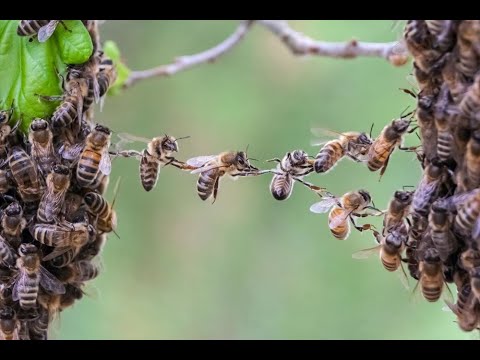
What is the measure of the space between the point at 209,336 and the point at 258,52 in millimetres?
4389

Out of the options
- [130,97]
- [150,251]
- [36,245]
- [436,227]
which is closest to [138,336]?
[150,251]

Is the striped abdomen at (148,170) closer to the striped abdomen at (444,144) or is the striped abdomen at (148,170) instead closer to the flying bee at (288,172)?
the flying bee at (288,172)

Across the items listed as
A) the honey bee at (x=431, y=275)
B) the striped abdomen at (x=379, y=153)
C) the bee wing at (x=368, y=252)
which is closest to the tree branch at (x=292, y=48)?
the striped abdomen at (x=379, y=153)

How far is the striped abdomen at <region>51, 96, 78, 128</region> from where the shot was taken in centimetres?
382

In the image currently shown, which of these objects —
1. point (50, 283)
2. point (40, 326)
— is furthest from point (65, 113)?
point (40, 326)

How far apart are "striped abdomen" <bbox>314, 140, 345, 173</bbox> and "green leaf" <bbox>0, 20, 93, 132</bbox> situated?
1310mm

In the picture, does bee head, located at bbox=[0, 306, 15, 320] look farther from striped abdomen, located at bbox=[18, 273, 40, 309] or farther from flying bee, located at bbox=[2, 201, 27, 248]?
flying bee, located at bbox=[2, 201, 27, 248]

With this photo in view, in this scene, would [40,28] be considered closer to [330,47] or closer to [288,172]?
[288,172]

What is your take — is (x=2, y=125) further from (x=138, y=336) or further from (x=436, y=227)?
(x=138, y=336)

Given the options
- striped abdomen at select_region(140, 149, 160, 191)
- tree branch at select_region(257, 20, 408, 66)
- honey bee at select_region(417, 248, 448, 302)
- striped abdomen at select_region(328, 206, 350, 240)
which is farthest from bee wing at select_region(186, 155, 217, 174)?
tree branch at select_region(257, 20, 408, 66)

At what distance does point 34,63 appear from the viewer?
3.94 meters

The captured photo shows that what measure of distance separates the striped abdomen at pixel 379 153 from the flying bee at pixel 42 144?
1.60m

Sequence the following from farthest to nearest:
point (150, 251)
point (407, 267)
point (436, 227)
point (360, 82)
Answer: point (150, 251)
point (360, 82)
point (407, 267)
point (436, 227)

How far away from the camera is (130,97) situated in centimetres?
1170
